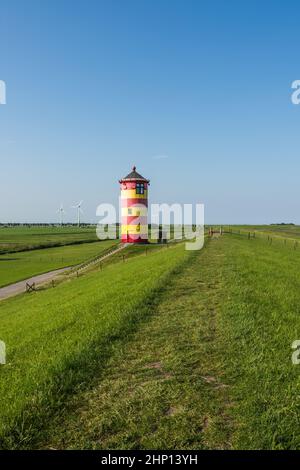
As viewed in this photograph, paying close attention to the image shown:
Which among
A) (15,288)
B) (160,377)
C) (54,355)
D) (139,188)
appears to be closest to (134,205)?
(139,188)

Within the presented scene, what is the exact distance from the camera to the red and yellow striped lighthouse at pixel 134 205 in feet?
164

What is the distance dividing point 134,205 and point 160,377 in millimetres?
43172

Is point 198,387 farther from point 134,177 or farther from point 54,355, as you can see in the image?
point 134,177

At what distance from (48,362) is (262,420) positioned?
526cm

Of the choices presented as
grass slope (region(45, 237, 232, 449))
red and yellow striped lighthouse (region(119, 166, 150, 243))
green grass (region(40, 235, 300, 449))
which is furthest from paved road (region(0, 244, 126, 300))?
grass slope (region(45, 237, 232, 449))

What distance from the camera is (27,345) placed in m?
11.5

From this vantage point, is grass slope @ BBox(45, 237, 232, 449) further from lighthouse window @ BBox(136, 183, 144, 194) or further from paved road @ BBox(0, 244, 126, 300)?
lighthouse window @ BBox(136, 183, 144, 194)

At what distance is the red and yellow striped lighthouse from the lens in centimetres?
4994

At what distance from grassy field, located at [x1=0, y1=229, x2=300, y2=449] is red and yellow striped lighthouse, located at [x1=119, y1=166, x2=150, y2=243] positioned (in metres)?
36.7

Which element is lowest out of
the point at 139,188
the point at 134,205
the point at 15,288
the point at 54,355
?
the point at 15,288

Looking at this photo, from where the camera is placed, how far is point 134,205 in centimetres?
5006

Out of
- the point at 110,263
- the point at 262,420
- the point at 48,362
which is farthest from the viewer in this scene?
the point at 110,263
